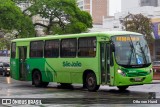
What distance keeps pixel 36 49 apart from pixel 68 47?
3373 millimetres

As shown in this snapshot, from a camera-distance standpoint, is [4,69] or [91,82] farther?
[4,69]

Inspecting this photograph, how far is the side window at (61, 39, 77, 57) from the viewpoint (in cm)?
2158

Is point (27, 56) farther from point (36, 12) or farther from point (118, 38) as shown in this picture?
point (36, 12)

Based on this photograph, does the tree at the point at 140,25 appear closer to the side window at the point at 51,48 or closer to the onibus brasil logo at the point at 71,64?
the side window at the point at 51,48

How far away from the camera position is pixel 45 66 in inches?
941

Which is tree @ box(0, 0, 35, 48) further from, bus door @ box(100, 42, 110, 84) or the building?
bus door @ box(100, 42, 110, 84)

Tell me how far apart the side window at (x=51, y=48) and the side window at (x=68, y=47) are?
Answer: 1.80 feet

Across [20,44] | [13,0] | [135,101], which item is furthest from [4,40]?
[135,101]

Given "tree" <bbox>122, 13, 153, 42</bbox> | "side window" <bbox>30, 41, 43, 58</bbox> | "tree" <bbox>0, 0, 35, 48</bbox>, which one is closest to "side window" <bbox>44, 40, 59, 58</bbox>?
"side window" <bbox>30, 41, 43, 58</bbox>

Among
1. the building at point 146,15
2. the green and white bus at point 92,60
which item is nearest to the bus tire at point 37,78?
the green and white bus at point 92,60

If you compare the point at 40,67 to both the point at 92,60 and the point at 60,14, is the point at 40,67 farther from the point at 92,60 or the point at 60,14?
the point at 60,14

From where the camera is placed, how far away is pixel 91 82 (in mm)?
20391

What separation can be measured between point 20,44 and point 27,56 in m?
1.08

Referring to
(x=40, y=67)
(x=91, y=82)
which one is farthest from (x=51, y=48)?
(x=91, y=82)
